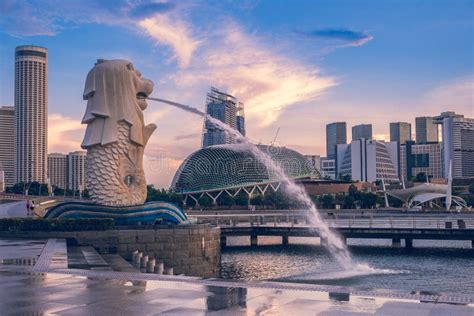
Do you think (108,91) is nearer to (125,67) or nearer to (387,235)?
(125,67)

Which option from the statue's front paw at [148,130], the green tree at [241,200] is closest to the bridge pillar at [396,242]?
the statue's front paw at [148,130]

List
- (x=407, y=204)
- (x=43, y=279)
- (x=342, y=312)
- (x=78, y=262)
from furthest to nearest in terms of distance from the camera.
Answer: (x=407, y=204)
(x=78, y=262)
(x=43, y=279)
(x=342, y=312)

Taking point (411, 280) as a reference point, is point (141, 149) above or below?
above

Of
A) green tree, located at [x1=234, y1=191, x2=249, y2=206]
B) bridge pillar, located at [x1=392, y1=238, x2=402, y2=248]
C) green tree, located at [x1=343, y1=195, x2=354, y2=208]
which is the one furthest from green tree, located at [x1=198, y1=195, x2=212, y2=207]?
bridge pillar, located at [x1=392, y1=238, x2=402, y2=248]

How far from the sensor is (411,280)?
2917 cm

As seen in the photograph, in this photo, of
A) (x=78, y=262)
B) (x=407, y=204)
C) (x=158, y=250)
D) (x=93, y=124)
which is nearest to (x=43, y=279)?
(x=78, y=262)

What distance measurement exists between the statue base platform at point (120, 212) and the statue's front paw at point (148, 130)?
5.44 m

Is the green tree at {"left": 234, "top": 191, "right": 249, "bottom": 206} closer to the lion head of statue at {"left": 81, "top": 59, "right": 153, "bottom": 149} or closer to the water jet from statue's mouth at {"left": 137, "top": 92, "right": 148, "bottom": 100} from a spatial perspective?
the water jet from statue's mouth at {"left": 137, "top": 92, "right": 148, "bottom": 100}

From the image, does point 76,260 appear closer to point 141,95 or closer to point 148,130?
point 148,130

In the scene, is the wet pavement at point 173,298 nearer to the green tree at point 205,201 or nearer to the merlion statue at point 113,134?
the merlion statue at point 113,134

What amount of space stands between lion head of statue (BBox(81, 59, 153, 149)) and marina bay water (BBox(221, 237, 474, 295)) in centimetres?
1034

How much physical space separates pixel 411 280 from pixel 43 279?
19911 millimetres

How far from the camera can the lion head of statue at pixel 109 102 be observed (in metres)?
35.2

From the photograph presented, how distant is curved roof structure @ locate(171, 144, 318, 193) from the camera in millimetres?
126750
